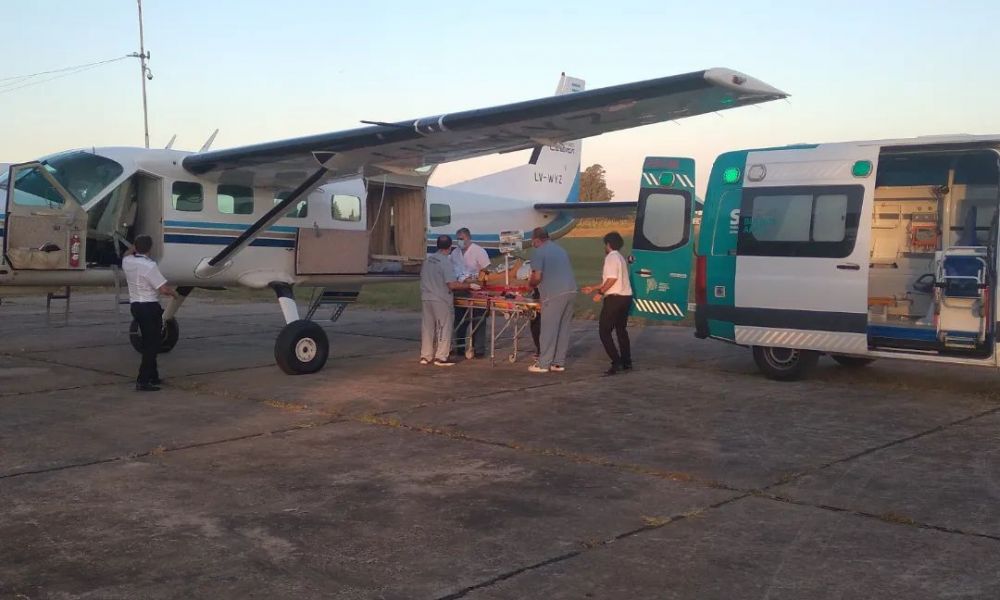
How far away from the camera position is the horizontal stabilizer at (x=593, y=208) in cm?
1474

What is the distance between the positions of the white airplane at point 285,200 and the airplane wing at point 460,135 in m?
0.02

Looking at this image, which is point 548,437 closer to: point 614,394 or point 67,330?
point 614,394

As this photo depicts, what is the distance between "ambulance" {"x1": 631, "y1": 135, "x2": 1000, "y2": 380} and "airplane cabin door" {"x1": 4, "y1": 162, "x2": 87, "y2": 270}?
6.88 meters

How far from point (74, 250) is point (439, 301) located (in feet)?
14.3

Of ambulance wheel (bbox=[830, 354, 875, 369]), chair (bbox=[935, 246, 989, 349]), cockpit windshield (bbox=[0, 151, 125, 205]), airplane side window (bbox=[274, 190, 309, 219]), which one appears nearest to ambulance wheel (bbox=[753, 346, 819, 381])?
ambulance wheel (bbox=[830, 354, 875, 369])

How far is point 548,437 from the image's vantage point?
24.2ft

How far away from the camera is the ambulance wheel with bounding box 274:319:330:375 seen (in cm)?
1062

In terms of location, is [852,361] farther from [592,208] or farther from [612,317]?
[592,208]

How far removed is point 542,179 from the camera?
16.9 m

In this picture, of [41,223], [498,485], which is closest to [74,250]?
[41,223]

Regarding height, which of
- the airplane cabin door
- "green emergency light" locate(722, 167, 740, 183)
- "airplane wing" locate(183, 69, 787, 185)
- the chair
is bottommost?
the chair

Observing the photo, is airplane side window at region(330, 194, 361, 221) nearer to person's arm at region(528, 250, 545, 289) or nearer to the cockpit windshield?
the cockpit windshield

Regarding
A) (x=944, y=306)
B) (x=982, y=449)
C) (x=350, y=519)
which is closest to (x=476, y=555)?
(x=350, y=519)

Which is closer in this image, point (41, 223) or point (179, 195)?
point (41, 223)
